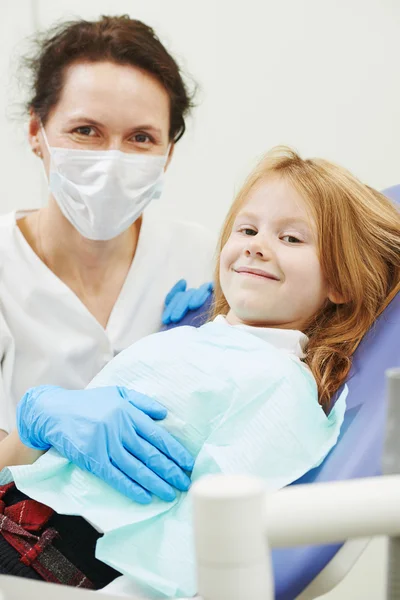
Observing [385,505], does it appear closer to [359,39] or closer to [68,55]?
[68,55]

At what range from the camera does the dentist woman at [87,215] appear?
1797 millimetres

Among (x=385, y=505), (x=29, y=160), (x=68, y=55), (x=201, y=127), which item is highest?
(x=68, y=55)

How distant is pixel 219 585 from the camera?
487mm

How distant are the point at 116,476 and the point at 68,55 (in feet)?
3.78

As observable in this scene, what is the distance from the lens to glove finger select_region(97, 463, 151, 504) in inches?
46.5

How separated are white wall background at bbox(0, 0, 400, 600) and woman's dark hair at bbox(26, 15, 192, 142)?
534 mm

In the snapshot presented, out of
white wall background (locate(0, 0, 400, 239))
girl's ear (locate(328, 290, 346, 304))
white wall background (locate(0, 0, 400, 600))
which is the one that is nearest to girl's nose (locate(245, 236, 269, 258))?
girl's ear (locate(328, 290, 346, 304))

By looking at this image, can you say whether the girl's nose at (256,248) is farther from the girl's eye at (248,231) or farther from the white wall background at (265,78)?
the white wall background at (265,78)

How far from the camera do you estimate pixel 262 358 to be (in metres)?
1.30

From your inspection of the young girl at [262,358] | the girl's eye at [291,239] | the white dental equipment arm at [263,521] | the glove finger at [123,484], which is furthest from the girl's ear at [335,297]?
the white dental equipment arm at [263,521]

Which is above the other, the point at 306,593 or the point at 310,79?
the point at 310,79

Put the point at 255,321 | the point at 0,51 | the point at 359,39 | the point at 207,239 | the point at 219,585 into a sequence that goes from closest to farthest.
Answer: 1. the point at 219,585
2. the point at 255,321
3. the point at 207,239
4. the point at 359,39
5. the point at 0,51

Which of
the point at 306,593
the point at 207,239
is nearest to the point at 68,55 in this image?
the point at 207,239

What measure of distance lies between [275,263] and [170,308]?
1.77 ft
